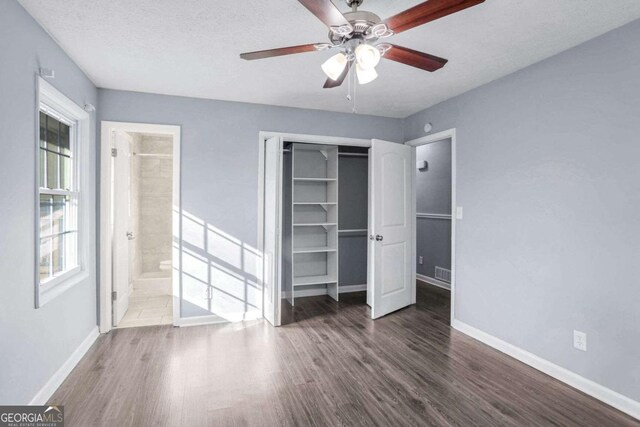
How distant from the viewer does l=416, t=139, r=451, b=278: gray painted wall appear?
5.44m

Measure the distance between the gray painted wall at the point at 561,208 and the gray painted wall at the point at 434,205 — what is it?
6.04ft

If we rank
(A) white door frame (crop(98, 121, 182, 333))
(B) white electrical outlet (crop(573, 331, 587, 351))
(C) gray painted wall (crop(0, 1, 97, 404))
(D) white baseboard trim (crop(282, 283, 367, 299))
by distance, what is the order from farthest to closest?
(D) white baseboard trim (crop(282, 283, 367, 299))
(A) white door frame (crop(98, 121, 182, 333))
(B) white electrical outlet (crop(573, 331, 587, 351))
(C) gray painted wall (crop(0, 1, 97, 404))

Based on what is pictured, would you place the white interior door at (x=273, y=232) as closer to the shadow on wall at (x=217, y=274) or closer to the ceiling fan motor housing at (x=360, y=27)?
the shadow on wall at (x=217, y=274)

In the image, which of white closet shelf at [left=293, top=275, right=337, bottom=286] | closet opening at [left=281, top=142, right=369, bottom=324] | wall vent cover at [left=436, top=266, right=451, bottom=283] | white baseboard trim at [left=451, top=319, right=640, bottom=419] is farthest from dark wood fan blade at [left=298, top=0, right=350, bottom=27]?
wall vent cover at [left=436, top=266, right=451, bottom=283]

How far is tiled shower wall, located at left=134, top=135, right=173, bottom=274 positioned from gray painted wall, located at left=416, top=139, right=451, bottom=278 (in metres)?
4.28

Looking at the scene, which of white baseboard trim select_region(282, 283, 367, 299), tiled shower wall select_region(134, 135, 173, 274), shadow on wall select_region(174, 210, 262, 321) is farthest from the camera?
tiled shower wall select_region(134, 135, 173, 274)

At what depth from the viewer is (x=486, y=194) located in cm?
336

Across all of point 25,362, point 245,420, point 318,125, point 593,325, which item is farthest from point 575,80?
point 25,362

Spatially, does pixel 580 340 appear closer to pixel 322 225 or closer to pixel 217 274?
pixel 322 225

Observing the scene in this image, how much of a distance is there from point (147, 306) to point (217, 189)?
1.88 meters

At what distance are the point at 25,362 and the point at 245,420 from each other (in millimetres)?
1362

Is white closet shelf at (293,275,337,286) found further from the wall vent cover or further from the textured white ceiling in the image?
the textured white ceiling

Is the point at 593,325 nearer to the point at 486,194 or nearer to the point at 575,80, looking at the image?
the point at 486,194

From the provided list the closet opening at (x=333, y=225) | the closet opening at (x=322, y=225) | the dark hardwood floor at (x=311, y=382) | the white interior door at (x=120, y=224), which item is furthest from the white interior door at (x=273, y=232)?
the white interior door at (x=120, y=224)
